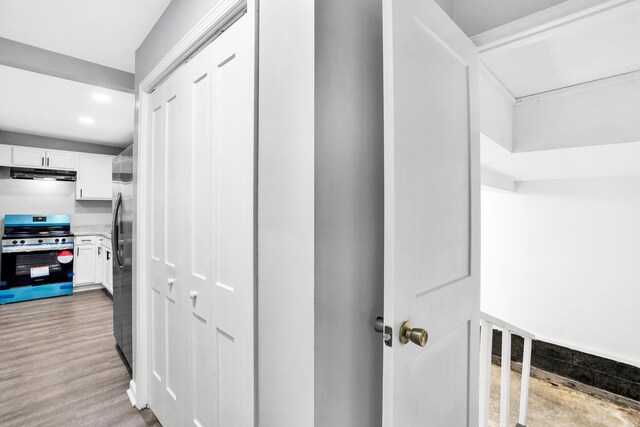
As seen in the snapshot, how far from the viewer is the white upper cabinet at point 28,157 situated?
14.7ft

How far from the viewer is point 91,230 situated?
17.8ft

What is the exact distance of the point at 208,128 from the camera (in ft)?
4.41

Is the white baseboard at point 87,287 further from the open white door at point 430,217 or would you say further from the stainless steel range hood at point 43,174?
the open white door at point 430,217

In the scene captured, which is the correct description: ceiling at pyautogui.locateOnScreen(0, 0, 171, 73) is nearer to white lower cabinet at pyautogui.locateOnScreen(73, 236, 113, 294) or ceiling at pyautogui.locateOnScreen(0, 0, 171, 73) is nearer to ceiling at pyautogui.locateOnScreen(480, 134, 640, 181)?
ceiling at pyautogui.locateOnScreen(480, 134, 640, 181)

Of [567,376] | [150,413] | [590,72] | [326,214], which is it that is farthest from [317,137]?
[567,376]

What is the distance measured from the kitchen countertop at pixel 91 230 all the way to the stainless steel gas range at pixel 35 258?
0.75ft

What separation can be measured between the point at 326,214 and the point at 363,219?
16 cm

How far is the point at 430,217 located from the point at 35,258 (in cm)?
591

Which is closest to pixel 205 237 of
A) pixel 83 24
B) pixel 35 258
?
pixel 83 24

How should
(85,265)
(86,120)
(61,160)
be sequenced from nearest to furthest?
1. (86,120)
2. (61,160)
3. (85,265)

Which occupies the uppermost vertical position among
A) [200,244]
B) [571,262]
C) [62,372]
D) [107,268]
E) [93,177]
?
[93,177]

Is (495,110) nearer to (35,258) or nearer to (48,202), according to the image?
(35,258)

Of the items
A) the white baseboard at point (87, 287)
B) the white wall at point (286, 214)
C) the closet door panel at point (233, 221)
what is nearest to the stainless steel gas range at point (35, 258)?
the white baseboard at point (87, 287)

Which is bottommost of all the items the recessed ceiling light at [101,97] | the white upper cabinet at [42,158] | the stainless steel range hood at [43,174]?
the stainless steel range hood at [43,174]
